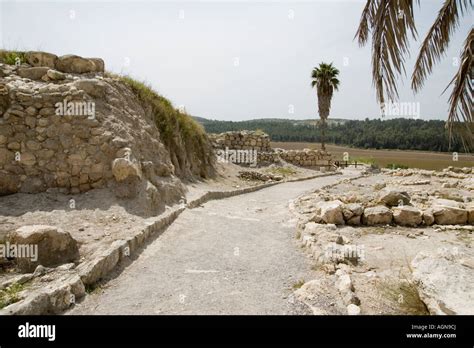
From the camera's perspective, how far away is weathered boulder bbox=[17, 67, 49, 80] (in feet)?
26.5

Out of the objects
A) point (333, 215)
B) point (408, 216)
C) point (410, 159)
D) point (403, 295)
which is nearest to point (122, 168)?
point (333, 215)

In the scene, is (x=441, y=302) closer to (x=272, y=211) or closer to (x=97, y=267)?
(x=97, y=267)

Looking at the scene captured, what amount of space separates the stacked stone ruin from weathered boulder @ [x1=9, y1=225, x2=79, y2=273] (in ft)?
59.7

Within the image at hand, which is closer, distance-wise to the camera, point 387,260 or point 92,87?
point 387,260

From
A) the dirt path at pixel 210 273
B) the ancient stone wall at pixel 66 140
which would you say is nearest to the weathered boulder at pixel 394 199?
the dirt path at pixel 210 273

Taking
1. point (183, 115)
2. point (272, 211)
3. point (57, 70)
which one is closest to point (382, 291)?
point (272, 211)

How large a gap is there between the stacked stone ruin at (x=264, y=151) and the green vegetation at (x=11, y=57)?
14646mm

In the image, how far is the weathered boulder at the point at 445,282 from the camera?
2.99 meters

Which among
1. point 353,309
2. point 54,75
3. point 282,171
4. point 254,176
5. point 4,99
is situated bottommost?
point 353,309

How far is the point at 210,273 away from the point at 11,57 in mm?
8187

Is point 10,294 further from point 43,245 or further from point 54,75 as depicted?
point 54,75

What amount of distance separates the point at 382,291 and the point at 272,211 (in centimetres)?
576

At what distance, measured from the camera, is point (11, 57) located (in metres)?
8.40

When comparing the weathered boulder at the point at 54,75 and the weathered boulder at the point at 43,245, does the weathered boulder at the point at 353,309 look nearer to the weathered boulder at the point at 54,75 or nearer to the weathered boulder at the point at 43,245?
the weathered boulder at the point at 43,245
